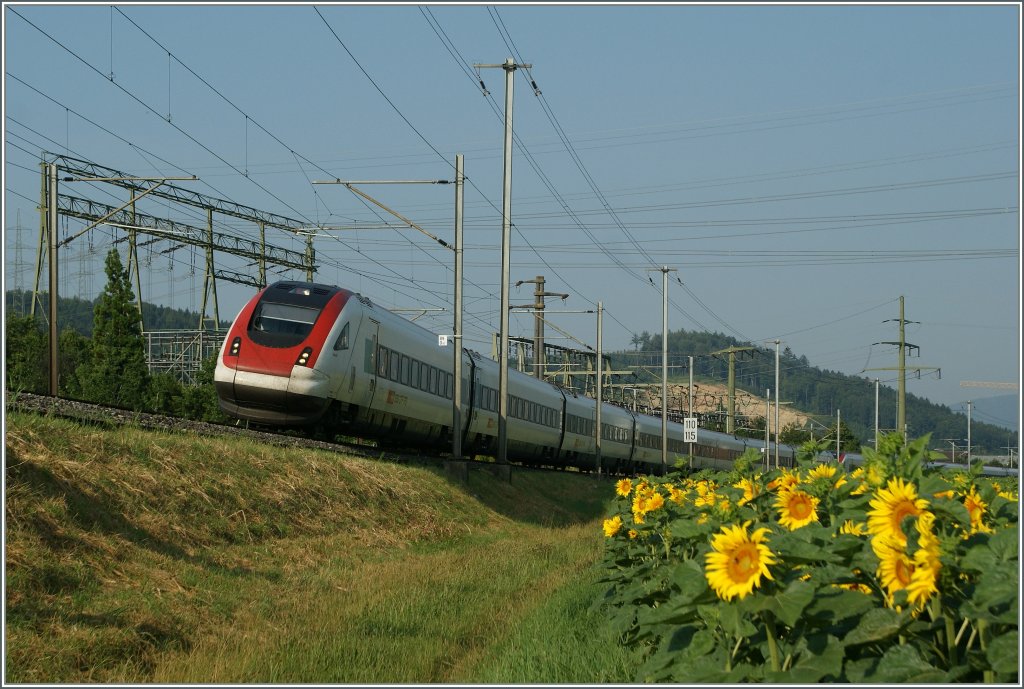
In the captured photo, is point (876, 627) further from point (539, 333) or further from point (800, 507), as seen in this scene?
point (539, 333)

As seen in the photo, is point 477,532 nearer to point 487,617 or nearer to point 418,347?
point 418,347

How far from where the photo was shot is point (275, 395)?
2442cm

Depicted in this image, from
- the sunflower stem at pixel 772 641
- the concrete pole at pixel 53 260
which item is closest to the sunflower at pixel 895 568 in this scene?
the sunflower stem at pixel 772 641

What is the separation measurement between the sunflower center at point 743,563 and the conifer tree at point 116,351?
4576cm

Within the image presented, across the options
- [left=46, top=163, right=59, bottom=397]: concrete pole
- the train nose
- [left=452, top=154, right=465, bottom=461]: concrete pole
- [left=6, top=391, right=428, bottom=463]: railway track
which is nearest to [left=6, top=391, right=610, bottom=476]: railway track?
[left=6, top=391, right=428, bottom=463]: railway track

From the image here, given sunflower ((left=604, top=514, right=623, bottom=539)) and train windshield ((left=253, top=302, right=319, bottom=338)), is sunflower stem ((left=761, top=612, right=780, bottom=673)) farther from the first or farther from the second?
train windshield ((left=253, top=302, right=319, bottom=338))

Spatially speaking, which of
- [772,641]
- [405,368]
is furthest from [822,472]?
[405,368]

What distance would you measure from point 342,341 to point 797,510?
20.0 metres

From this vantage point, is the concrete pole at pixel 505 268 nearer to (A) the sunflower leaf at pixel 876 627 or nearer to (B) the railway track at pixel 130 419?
(B) the railway track at pixel 130 419

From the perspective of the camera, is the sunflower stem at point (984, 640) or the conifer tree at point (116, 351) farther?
the conifer tree at point (116, 351)

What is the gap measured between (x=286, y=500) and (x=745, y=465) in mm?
10487

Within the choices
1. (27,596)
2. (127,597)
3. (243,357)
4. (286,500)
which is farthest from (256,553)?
(243,357)

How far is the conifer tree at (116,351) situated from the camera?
47500 mm

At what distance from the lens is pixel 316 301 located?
25.3 meters
